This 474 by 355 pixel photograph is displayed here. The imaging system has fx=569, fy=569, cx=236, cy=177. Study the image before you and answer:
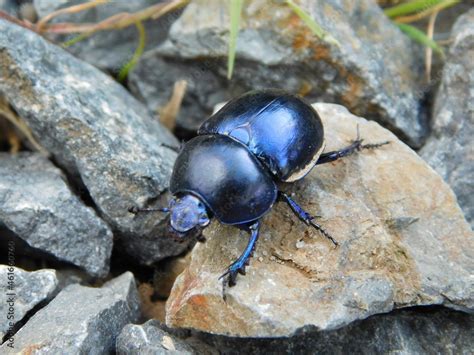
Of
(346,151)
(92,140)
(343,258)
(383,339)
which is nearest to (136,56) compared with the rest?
(92,140)

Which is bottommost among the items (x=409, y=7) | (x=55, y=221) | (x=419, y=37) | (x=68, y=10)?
(x=419, y=37)

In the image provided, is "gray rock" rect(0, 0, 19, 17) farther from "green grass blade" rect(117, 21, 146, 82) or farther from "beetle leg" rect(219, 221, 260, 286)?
"beetle leg" rect(219, 221, 260, 286)

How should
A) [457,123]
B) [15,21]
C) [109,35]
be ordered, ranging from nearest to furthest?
[457,123] → [15,21] → [109,35]

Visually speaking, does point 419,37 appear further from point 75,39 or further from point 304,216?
point 75,39

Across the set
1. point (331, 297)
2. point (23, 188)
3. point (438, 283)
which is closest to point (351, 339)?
point (331, 297)

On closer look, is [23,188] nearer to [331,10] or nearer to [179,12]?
[179,12]

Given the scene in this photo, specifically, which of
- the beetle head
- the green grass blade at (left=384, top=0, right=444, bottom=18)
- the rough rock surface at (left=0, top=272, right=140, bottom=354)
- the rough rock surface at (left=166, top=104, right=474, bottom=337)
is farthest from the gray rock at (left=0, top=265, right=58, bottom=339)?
the green grass blade at (left=384, top=0, right=444, bottom=18)
